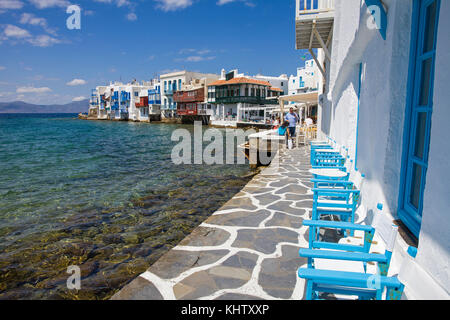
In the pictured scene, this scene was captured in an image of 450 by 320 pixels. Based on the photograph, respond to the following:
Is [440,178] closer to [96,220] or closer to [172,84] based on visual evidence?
[96,220]

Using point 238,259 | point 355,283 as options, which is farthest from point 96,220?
point 355,283

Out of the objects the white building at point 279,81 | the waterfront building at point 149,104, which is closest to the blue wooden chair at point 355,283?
the white building at point 279,81

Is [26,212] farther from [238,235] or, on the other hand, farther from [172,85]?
[172,85]

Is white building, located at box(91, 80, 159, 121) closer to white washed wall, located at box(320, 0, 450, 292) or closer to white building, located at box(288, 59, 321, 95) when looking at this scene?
white building, located at box(288, 59, 321, 95)

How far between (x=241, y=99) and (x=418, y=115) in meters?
45.2

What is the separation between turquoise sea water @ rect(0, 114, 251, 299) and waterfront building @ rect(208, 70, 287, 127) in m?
33.8

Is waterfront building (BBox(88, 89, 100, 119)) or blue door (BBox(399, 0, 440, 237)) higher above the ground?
waterfront building (BBox(88, 89, 100, 119))

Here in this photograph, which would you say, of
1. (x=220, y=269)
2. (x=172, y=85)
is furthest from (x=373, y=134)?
(x=172, y=85)

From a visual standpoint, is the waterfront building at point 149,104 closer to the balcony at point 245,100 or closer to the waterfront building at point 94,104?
the balcony at point 245,100

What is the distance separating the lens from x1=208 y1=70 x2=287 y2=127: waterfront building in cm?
4616

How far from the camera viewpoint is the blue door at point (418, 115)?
199cm

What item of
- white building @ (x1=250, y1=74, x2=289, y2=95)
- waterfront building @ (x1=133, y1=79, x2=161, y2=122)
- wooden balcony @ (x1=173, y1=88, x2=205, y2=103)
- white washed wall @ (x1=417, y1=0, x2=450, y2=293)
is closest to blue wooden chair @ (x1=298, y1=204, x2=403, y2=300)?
white washed wall @ (x1=417, y1=0, x2=450, y2=293)

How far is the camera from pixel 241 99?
46312 millimetres

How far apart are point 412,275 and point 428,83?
134 centimetres
